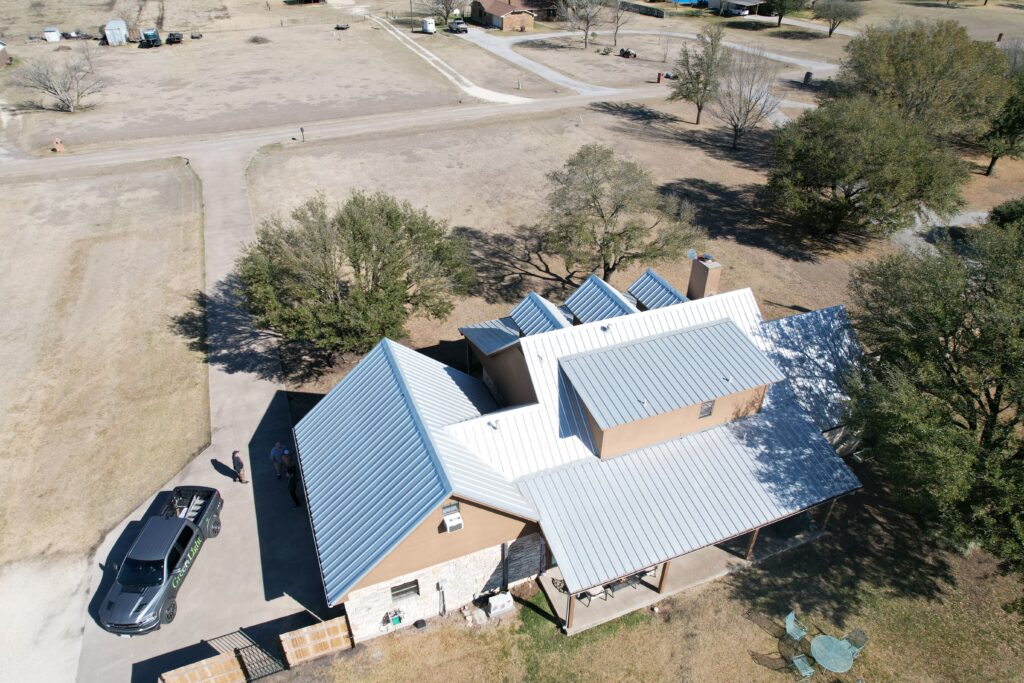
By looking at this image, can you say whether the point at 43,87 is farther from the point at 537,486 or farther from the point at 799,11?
the point at 799,11

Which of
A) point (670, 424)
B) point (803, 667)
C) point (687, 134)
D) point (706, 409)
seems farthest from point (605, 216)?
point (687, 134)

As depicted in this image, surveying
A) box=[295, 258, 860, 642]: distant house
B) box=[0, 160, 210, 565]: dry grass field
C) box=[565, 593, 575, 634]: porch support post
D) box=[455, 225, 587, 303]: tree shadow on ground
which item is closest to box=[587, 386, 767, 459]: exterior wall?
box=[295, 258, 860, 642]: distant house

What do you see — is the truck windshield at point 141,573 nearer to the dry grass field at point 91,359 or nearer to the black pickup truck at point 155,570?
the black pickup truck at point 155,570

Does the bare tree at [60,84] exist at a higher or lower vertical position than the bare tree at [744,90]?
lower

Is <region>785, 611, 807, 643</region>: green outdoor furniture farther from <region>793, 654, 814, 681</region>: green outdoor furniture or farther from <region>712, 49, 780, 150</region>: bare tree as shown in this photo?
<region>712, 49, 780, 150</region>: bare tree

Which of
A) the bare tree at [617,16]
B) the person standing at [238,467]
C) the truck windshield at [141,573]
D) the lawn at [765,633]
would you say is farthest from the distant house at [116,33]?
the lawn at [765,633]

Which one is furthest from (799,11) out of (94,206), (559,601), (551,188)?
(559,601)

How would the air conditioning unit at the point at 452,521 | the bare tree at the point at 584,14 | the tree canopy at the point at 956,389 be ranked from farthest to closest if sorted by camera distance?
the bare tree at the point at 584,14 → the tree canopy at the point at 956,389 → the air conditioning unit at the point at 452,521
